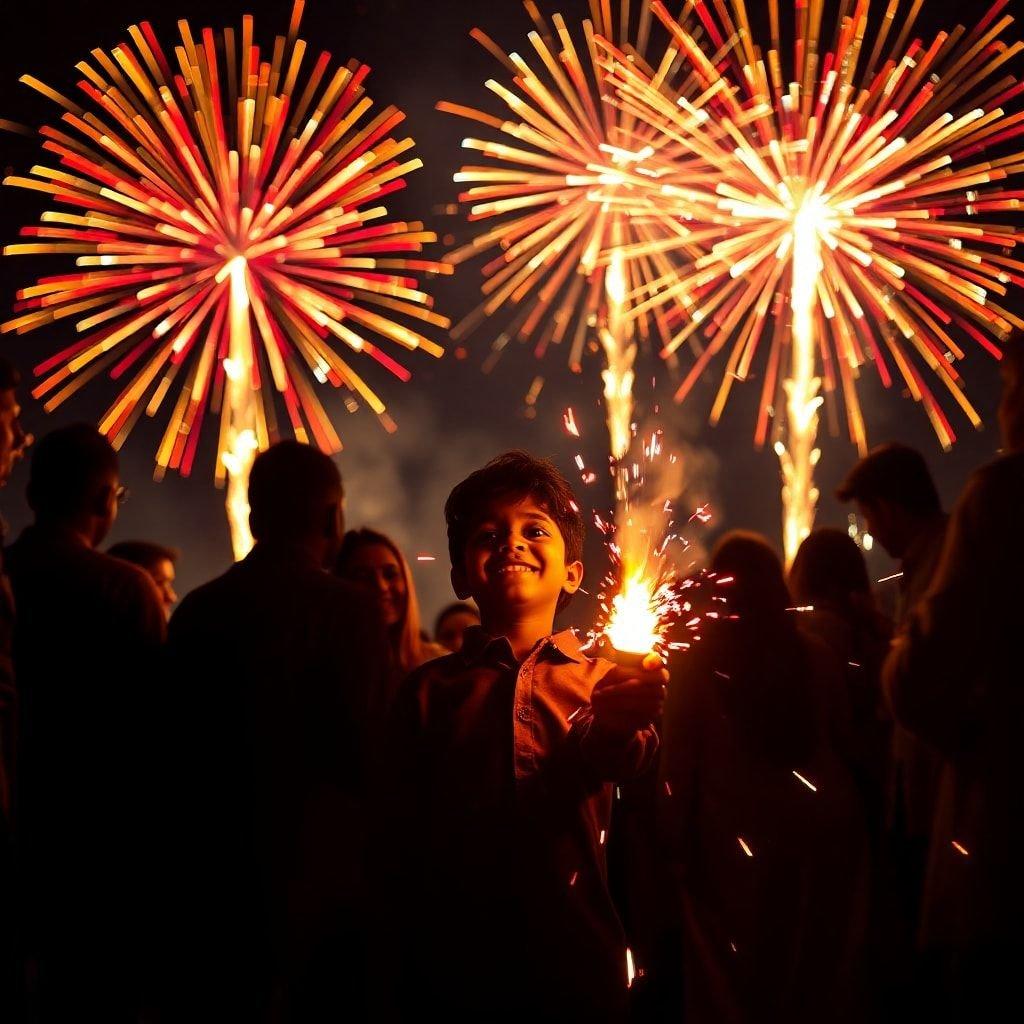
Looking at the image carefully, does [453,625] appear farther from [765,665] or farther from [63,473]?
[63,473]

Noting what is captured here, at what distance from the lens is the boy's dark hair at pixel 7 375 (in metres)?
4.25

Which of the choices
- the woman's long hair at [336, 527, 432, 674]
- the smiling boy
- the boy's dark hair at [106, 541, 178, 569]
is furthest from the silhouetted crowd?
the boy's dark hair at [106, 541, 178, 569]

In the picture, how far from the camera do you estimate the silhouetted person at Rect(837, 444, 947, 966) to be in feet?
17.6

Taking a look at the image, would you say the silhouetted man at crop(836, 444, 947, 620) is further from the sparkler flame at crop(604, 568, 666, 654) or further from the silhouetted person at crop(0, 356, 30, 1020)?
the silhouetted person at crop(0, 356, 30, 1020)

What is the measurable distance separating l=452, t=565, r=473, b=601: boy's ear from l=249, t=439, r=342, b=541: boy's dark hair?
1.33 m

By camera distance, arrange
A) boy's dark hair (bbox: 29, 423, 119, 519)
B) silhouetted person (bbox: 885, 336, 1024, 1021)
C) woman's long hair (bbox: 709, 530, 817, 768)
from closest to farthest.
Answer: silhouetted person (bbox: 885, 336, 1024, 1021), boy's dark hair (bbox: 29, 423, 119, 519), woman's long hair (bbox: 709, 530, 817, 768)

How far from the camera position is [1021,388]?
382cm

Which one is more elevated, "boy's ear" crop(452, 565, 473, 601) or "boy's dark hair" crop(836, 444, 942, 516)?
"boy's dark hair" crop(836, 444, 942, 516)

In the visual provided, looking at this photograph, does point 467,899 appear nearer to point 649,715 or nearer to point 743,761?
point 649,715

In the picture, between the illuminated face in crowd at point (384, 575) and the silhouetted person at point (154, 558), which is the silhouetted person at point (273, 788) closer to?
the illuminated face in crowd at point (384, 575)

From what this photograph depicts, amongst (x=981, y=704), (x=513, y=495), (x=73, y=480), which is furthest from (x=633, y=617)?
(x=73, y=480)

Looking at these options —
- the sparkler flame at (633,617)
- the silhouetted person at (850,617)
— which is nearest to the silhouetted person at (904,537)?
the silhouetted person at (850,617)

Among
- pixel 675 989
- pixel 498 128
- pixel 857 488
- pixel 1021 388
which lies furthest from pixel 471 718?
pixel 498 128

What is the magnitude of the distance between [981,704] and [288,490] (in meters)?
2.47
